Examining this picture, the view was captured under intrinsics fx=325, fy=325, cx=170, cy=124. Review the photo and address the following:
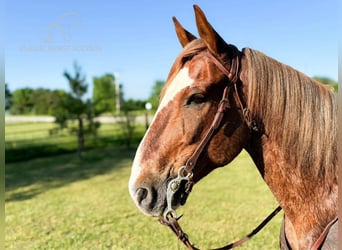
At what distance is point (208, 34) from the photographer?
4.17 feet

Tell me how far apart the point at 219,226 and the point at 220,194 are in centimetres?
205

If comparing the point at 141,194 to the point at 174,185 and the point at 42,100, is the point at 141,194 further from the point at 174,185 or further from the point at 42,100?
the point at 42,100

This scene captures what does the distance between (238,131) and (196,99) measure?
22cm

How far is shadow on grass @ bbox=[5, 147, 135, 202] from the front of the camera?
7.79 m

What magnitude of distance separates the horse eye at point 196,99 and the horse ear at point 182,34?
37 centimetres

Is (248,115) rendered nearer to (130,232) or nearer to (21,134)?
(130,232)

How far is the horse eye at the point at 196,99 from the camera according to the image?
4.20ft

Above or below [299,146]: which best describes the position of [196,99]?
above

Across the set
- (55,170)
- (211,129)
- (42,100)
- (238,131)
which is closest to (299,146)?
(238,131)

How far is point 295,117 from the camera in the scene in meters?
1.31

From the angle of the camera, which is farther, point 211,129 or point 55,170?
point 55,170

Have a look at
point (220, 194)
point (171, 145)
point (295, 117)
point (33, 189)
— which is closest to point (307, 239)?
point (295, 117)

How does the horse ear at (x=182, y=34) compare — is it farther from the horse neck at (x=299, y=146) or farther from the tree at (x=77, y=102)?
the tree at (x=77, y=102)

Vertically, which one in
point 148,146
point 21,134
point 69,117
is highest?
point 148,146
